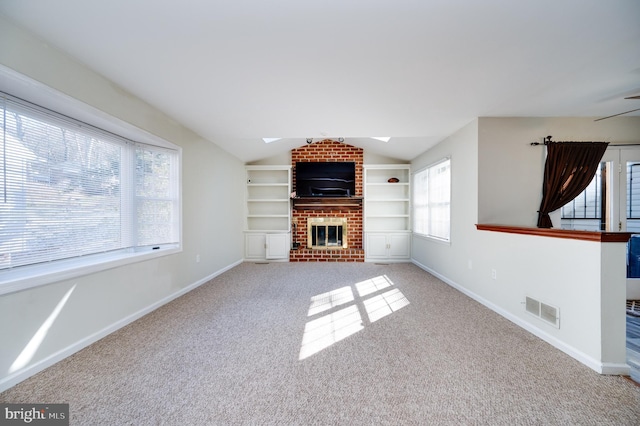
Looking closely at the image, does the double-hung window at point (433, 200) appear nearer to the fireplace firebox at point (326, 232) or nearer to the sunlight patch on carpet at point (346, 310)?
the sunlight patch on carpet at point (346, 310)

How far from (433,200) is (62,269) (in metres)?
4.87

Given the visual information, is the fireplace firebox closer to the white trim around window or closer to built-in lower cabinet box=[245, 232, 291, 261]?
built-in lower cabinet box=[245, 232, 291, 261]

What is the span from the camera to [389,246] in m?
5.46

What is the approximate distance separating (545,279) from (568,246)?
377mm

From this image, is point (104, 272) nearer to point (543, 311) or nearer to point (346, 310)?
point (346, 310)

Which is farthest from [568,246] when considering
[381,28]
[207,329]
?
[207,329]

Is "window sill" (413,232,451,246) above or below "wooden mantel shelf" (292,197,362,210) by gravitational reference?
below

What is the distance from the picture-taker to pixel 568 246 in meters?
1.93

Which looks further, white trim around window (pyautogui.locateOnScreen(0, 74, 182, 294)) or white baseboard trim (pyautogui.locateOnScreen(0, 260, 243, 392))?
white trim around window (pyautogui.locateOnScreen(0, 74, 182, 294))

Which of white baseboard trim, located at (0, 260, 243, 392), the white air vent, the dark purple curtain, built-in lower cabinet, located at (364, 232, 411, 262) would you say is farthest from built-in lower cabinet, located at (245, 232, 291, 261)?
the dark purple curtain

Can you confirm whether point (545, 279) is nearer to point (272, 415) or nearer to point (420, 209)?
point (272, 415)

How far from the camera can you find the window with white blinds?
1.65 meters

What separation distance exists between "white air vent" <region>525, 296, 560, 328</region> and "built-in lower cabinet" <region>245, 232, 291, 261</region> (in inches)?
170

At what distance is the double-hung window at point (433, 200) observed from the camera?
153 inches
